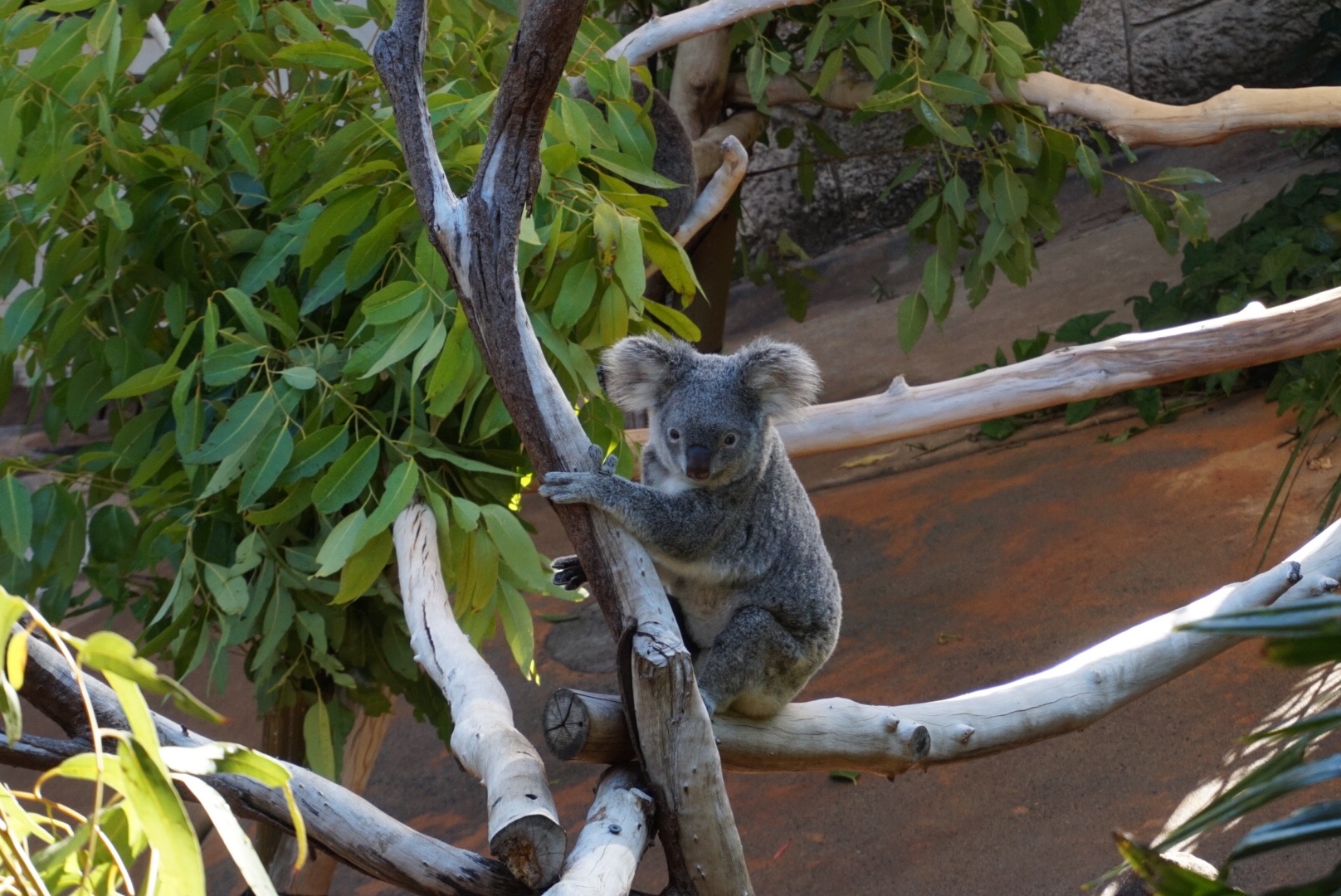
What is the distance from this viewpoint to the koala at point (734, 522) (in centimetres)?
214

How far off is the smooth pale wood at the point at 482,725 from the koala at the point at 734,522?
0.86 feet

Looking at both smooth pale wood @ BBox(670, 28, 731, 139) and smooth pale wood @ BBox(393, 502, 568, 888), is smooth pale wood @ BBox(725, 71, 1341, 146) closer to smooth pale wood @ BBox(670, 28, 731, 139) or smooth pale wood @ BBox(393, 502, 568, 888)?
smooth pale wood @ BBox(670, 28, 731, 139)

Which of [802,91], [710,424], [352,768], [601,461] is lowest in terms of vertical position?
[352,768]

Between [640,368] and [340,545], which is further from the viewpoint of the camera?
[640,368]

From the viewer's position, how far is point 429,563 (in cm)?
213

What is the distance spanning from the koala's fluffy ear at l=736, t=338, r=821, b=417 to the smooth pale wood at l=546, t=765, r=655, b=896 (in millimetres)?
863

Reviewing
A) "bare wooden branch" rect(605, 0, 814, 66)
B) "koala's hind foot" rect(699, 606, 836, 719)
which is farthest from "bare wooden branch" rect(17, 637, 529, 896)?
"bare wooden branch" rect(605, 0, 814, 66)

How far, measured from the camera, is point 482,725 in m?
1.72

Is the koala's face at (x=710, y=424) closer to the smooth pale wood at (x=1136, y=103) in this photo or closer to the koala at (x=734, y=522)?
the koala at (x=734, y=522)

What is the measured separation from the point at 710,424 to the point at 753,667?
1.57ft

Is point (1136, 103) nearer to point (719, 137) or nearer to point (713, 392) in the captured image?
point (719, 137)

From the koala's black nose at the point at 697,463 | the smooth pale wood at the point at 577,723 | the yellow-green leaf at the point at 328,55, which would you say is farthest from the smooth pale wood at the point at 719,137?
the smooth pale wood at the point at 577,723

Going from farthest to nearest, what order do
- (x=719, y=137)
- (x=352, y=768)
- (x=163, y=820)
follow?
(x=719, y=137) < (x=352, y=768) < (x=163, y=820)

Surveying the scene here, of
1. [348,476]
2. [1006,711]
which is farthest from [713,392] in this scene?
[1006,711]
